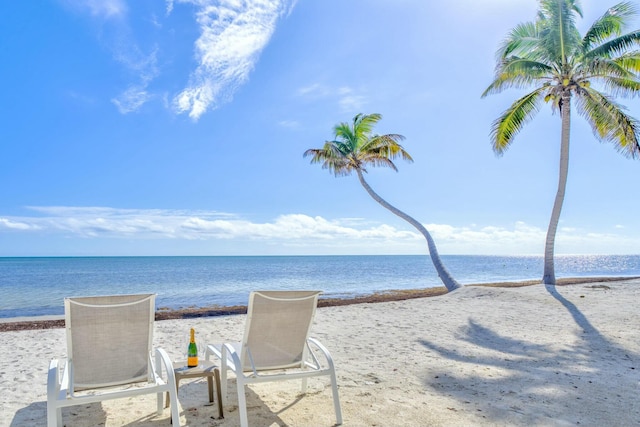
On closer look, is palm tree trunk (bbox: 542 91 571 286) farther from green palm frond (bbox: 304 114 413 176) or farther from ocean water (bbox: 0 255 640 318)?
ocean water (bbox: 0 255 640 318)

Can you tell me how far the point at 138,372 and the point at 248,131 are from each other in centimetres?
1440

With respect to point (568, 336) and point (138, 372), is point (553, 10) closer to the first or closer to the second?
point (568, 336)

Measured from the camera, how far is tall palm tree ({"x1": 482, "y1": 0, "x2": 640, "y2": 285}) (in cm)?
1109

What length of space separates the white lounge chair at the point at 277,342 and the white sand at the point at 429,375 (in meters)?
0.39

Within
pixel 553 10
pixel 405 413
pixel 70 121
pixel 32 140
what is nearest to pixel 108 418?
pixel 405 413

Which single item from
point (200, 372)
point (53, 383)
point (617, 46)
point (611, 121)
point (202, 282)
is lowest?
point (202, 282)

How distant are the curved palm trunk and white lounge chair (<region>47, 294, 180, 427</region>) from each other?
12.0 m

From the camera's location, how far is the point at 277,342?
3.32 meters

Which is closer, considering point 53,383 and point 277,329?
point 53,383

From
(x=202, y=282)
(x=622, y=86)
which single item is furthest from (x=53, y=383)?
(x=202, y=282)

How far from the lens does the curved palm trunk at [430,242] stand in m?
13.6

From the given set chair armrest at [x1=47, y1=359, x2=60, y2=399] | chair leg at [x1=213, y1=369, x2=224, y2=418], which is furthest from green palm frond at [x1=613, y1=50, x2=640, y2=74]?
chair armrest at [x1=47, y1=359, x2=60, y2=399]

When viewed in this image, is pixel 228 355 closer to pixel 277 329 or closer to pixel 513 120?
pixel 277 329

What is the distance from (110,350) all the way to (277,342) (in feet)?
4.12
